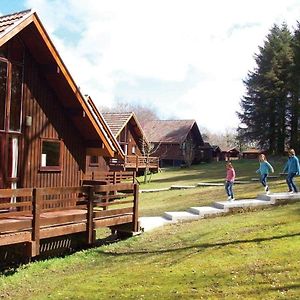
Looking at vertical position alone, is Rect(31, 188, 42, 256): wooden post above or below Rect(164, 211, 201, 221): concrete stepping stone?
above

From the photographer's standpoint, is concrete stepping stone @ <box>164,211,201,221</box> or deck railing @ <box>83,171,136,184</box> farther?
deck railing @ <box>83,171,136,184</box>

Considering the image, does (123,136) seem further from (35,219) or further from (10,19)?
(35,219)

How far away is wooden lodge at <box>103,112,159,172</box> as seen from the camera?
4375 cm

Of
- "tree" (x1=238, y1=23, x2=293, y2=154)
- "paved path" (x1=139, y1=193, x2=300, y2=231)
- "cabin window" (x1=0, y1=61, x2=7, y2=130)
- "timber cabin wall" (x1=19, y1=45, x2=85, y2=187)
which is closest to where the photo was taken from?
"cabin window" (x1=0, y1=61, x2=7, y2=130)

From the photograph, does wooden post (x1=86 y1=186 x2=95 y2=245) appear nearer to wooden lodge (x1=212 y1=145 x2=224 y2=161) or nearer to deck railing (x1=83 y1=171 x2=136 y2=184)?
deck railing (x1=83 y1=171 x2=136 y2=184)

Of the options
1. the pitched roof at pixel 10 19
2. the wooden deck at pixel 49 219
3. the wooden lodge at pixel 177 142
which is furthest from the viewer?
the wooden lodge at pixel 177 142

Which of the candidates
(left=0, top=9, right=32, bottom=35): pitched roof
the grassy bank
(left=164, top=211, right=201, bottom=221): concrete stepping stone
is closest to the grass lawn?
the grassy bank

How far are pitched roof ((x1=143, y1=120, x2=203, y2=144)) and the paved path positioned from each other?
43.1 m

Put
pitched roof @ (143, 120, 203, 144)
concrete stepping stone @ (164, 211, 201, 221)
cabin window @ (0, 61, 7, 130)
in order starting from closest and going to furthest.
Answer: cabin window @ (0, 61, 7, 130) < concrete stepping stone @ (164, 211, 201, 221) < pitched roof @ (143, 120, 203, 144)

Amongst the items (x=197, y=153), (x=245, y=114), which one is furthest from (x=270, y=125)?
(x=197, y=153)

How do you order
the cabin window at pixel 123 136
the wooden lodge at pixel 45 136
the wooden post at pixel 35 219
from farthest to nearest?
the cabin window at pixel 123 136 < the wooden lodge at pixel 45 136 < the wooden post at pixel 35 219

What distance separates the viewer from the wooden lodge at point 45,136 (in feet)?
39.3

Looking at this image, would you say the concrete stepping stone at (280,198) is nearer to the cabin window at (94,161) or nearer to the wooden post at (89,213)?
the wooden post at (89,213)

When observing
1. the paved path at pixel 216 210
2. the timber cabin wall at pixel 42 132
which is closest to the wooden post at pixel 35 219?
the timber cabin wall at pixel 42 132
